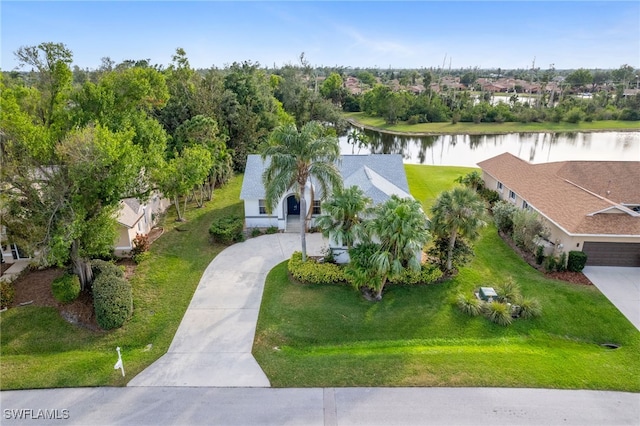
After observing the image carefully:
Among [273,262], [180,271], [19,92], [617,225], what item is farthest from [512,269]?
[19,92]

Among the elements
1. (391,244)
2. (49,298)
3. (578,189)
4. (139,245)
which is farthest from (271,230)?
(578,189)

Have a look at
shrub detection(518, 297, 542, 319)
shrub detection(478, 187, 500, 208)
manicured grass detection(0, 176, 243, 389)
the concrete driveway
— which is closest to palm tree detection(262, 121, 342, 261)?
manicured grass detection(0, 176, 243, 389)

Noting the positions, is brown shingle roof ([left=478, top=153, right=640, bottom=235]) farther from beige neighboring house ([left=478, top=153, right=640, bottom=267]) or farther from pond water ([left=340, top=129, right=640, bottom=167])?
pond water ([left=340, top=129, right=640, bottom=167])

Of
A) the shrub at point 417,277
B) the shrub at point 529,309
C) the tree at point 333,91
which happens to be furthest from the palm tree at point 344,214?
the tree at point 333,91

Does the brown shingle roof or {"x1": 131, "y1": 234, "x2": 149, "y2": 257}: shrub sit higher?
the brown shingle roof

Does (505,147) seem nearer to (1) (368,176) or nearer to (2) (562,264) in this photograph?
(2) (562,264)

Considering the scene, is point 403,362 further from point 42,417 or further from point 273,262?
point 42,417
